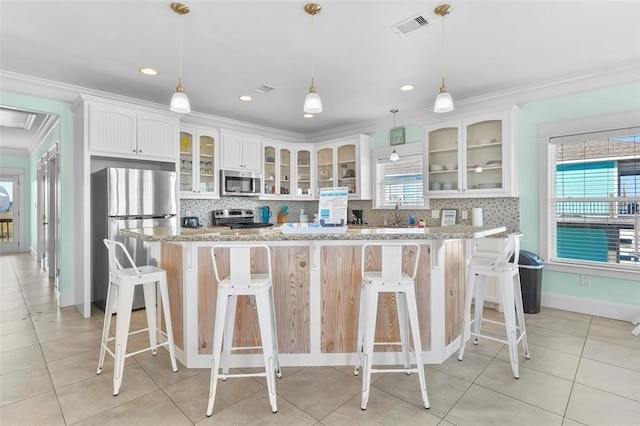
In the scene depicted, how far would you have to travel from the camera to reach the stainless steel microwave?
5.05 metres

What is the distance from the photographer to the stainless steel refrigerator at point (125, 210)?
12.3 ft

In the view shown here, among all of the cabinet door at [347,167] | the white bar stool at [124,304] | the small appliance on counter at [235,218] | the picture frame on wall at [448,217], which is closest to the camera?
the white bar stool at [124,304]

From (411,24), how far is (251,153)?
11.1 ft

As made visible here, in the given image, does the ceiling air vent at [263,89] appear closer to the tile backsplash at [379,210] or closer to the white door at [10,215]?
the tile backsplash at [379,210]

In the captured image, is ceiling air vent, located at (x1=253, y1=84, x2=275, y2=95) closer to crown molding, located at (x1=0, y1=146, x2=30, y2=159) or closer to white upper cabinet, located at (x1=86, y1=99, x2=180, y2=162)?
white upper cabinet, located at (x1=86, y1=99, x2=180, y2=162)

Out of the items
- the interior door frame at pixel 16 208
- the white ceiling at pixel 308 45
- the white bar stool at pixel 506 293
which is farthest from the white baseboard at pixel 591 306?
the interior door frame at pixel 16 208

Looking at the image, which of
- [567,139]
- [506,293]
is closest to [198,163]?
[506,293]

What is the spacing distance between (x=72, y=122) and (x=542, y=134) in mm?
5561

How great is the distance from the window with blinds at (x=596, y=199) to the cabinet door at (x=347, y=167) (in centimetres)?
266

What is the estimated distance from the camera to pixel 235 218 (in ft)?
18.0

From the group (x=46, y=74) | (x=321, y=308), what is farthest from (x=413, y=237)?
(x=46, y=74)

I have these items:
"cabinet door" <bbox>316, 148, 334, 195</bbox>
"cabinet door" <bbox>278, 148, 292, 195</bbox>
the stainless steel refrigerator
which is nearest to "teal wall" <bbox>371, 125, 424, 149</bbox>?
"cabinet door" <bbox>316, 148, 334, 195</bbox>

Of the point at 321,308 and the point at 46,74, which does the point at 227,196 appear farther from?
the point at 321,308

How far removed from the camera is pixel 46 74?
351 centimetres
